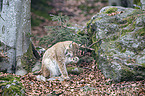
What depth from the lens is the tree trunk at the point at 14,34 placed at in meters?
7.31

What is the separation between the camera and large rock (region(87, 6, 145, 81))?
6.60 metres

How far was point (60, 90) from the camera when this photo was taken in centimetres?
653

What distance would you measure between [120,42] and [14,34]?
4.40m

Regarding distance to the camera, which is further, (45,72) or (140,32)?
(45,72)

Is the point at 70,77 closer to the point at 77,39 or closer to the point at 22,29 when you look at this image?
the point at 77,39

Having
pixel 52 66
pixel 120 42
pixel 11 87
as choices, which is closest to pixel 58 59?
pixel 52 66

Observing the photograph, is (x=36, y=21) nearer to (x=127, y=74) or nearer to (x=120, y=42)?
(x=120, y=42)

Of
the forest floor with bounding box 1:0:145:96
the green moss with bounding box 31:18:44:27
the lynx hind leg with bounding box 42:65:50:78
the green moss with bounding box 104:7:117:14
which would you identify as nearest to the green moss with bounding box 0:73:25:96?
the forest floor with bounding box 1:0:145:96

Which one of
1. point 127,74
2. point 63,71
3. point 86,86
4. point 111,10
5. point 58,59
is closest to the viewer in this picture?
point 127,74

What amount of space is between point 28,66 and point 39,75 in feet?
2.66

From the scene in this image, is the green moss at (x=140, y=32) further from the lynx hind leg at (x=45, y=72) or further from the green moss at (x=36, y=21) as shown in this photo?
the green moss at (x=36, y=21)

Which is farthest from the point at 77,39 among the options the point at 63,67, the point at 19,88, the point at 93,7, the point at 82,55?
the point at 93,7

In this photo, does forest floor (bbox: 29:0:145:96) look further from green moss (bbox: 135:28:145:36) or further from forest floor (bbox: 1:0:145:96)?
green moss (bbox: 135:28:145:36)

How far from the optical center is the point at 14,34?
7395 mm
